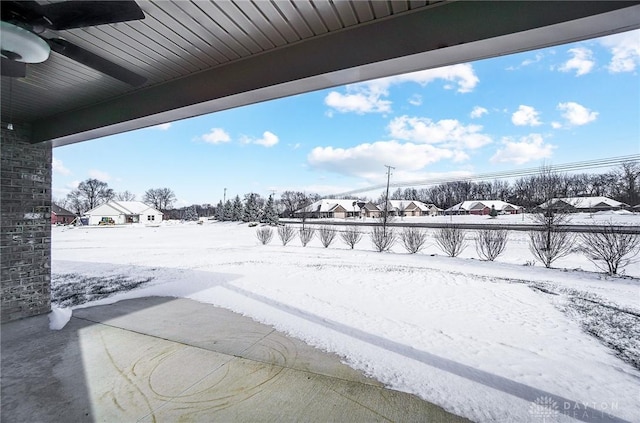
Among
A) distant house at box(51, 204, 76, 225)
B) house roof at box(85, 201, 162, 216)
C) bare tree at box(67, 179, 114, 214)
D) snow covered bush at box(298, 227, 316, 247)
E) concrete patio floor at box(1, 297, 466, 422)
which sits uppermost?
bare tree at box(67, 179, 114, 214)

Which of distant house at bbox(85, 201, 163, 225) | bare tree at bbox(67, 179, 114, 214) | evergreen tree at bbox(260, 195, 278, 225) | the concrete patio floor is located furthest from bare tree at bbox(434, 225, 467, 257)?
bare tree at bbox(67, 179, 114, 214)

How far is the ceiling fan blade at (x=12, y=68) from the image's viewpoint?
1977 millimetres

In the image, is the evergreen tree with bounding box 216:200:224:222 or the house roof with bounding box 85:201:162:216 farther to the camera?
the evergreen tree with bounding box 216:200:224:222

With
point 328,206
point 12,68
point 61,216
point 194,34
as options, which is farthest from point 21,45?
point 61,216

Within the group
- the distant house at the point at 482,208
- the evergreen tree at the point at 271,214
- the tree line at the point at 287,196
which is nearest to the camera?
the evergreen tree at the point at 271,214

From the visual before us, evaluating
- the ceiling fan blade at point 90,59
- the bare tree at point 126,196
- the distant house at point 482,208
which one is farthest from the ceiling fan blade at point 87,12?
the bare tree at point 126,196

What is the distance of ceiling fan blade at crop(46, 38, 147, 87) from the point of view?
6.16 ft

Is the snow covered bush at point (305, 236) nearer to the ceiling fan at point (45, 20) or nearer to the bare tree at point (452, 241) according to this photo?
the bare tree at point (452, 241)

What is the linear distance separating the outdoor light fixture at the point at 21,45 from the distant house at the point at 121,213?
5287 cm

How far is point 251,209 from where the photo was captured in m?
43.8

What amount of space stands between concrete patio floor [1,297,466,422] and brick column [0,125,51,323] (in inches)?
16.6

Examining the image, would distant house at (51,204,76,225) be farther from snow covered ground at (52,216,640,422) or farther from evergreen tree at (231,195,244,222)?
snow covered ground at (52,216,640,422)

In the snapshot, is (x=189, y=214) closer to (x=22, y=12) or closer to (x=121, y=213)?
(x=121, y=213)

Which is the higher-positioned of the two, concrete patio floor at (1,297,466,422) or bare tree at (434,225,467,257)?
bare tree at (434,225,467,257)
